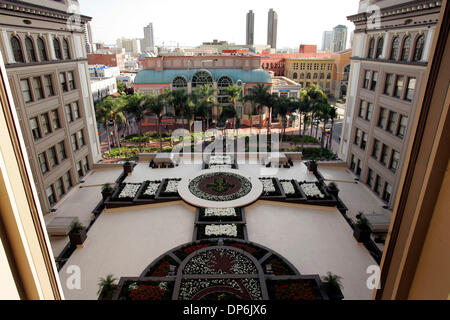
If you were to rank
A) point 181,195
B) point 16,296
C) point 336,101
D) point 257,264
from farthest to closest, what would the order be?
point 336,101
point 181,195
point 257,264
point 16,296

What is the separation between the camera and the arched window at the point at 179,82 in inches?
1971

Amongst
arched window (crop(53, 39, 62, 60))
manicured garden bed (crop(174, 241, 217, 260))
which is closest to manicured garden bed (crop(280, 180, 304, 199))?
manicured garden bed (crop(174, 241, 217, 260))

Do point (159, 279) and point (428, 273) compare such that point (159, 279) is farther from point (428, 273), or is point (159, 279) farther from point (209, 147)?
point (209, 147)

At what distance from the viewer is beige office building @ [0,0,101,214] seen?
19.5m

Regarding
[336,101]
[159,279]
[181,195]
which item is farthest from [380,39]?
[336,101]

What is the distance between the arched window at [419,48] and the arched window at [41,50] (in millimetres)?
27165

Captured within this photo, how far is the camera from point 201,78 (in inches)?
1973

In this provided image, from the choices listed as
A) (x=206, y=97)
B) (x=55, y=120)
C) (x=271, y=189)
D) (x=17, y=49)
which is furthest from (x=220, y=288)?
(x=206, y=97)

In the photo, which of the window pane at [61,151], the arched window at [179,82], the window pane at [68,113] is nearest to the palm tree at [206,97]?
the arched window at [179,82]

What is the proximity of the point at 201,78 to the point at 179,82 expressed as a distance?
388 cm

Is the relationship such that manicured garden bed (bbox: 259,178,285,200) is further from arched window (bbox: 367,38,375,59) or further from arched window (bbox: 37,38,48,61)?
arched window (bbox: 37,38,48,61)

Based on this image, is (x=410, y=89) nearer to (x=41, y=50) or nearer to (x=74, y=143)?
(x=41, y=50)
